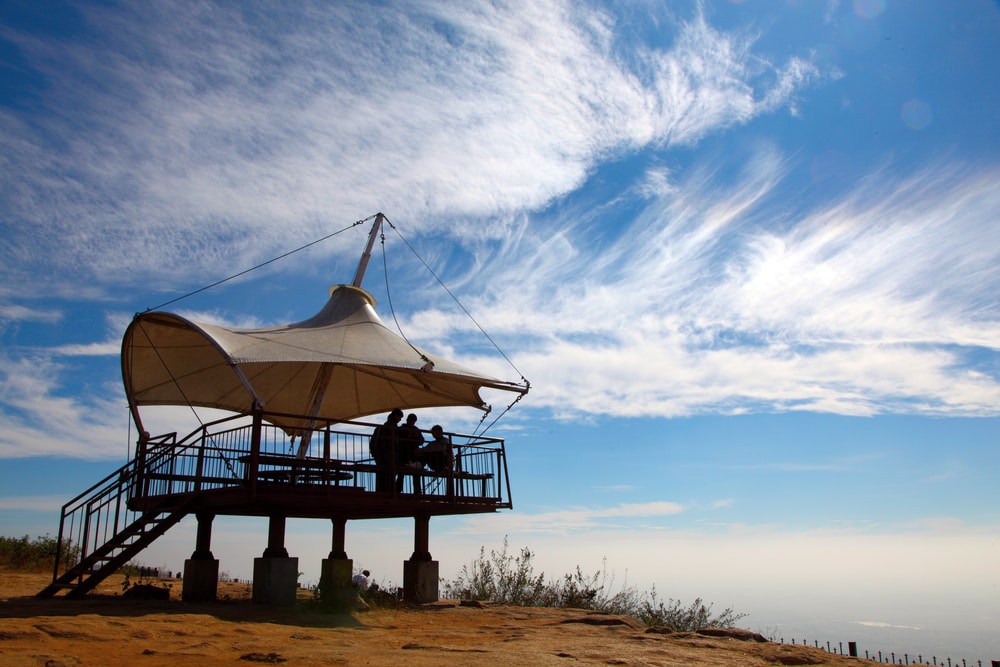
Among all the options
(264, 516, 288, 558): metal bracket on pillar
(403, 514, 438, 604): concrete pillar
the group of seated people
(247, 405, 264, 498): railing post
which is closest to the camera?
(247, 405, 264, 498): railing post

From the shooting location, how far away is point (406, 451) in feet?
49.5

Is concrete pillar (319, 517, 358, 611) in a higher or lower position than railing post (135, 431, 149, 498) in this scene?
lower

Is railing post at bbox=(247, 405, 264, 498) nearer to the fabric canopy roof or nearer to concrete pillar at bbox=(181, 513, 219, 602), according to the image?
the fabric canopy roof

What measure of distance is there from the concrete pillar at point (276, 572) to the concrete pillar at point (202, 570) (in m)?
1.57

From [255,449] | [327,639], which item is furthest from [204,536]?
[327,639]

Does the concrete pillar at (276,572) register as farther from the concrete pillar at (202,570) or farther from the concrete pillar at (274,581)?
the concrete pillar at (202,570)

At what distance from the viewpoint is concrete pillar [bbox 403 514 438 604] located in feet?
51.4

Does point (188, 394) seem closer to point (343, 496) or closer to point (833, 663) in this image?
point (343, 496)

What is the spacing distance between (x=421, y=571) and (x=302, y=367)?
6449 millimetres

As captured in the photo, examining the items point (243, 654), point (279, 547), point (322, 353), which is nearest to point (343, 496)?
point (279, 547)

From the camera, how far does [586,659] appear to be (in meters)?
8.32

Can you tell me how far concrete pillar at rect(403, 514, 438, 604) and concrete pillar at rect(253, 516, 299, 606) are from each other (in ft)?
9.45

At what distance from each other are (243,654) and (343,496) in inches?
224

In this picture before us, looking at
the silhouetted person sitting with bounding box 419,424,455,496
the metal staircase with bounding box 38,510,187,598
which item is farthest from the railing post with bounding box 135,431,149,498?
the silhouetted person sitting with bounding box 419,424,455,496
